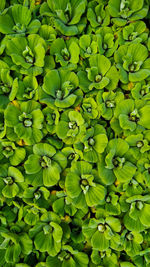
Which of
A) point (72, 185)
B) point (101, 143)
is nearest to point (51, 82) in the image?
point (101, 143)

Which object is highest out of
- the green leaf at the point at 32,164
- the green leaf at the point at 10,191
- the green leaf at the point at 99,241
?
the green leaf at the point at 32,164

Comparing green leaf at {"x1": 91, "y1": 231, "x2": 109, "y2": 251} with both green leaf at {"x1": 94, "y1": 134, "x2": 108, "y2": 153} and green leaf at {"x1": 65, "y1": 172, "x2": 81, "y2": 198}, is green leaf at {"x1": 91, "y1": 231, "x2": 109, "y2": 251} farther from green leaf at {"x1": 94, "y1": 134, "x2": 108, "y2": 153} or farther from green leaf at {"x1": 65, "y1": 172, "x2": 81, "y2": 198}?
green leaf at {"x1": 94, "y1": 134, "x2": 108, "y2": 153}

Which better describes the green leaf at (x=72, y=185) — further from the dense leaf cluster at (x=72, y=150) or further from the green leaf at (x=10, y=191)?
the green leaf at (x=10, y=191)

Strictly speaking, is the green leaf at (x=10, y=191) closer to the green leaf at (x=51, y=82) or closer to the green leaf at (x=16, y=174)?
the green leaf at (x=16, y=174)

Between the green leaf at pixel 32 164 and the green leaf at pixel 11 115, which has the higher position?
the green leaf at pixel 11 115

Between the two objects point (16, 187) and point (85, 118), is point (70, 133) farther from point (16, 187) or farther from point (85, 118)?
point (16, 187)

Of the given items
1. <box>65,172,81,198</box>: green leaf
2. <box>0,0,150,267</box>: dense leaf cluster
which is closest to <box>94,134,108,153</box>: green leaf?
<box>0,0,150,267</box>: dense leaf cluster

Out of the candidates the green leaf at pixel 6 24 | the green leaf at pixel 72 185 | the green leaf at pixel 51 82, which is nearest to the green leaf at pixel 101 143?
the green leaf at pixel 72 185

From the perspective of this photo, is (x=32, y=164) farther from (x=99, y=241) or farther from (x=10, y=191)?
(x=99, y=241)

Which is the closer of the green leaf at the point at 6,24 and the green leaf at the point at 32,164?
the green leaf at the point at 32,164

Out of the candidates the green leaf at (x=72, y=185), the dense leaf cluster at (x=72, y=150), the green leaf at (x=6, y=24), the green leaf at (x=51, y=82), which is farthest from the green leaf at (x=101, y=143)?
the green leaf at (x=6, y=24)
